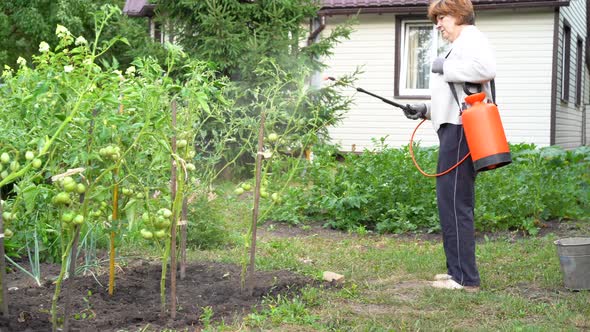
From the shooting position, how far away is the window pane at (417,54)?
14109 millimetres

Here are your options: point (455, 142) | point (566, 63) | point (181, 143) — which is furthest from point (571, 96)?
point (181, 143)

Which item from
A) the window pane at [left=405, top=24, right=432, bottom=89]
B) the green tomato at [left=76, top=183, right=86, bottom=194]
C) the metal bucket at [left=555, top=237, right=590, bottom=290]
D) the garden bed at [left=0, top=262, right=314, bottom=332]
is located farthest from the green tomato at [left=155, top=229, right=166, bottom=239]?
the window pane at [left=405, top=24, right=432, bottom=89]

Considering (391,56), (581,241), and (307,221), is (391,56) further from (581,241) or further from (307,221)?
(581,241)

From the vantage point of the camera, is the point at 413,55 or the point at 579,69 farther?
the point at 579,69

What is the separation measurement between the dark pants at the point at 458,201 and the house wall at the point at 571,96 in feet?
32.9

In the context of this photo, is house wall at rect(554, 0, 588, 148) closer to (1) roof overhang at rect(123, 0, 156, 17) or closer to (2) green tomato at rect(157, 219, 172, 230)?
(1) roof overhang at rect(123, 0, 156, 17)

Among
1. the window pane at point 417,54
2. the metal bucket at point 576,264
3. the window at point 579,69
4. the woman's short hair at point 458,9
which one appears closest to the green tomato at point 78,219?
the woman's short hair at point 458,9

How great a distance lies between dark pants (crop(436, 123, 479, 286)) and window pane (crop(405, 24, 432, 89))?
32.6 ft

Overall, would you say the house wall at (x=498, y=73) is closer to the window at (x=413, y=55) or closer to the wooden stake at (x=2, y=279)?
the window at (x=413, y=55)

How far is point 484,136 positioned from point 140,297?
2085 millimetres

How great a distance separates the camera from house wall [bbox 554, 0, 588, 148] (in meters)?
14.4

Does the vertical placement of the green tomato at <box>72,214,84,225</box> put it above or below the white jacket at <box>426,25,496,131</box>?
below

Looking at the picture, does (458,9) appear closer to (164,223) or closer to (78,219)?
(164,223)

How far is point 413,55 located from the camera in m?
14.2
